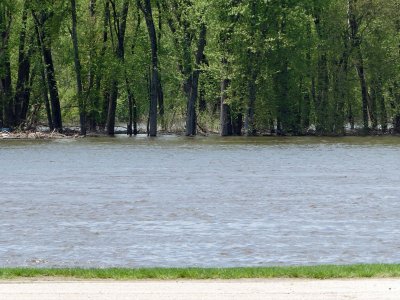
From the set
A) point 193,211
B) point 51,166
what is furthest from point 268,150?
point 193,211

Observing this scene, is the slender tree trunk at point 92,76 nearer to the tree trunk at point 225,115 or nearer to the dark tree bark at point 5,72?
the dark tree bark at point 5,72

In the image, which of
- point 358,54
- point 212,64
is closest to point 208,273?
point 212,64

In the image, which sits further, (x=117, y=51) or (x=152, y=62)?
(x=117, y=51)

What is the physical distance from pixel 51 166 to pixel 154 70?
3204 centimetres

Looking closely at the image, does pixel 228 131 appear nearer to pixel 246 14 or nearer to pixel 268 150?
pixel 246 14

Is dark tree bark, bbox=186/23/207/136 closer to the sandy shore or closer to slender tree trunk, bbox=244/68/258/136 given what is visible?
slender tree trunk, bbox=244/68/258/136

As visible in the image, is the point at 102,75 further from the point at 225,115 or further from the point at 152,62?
the point at 225,115

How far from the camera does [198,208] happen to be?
103ft

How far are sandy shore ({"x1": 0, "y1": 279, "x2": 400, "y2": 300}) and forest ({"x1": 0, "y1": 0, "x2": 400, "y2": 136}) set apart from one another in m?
64.0

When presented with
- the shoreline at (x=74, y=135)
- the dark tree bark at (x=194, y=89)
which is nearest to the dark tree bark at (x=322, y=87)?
the shoreline at (x=74, y=135)

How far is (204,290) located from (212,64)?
67.1 metres

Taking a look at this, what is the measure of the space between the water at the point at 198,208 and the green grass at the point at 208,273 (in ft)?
9.62

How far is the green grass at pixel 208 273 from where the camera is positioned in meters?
16.4

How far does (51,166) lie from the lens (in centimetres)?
5122
